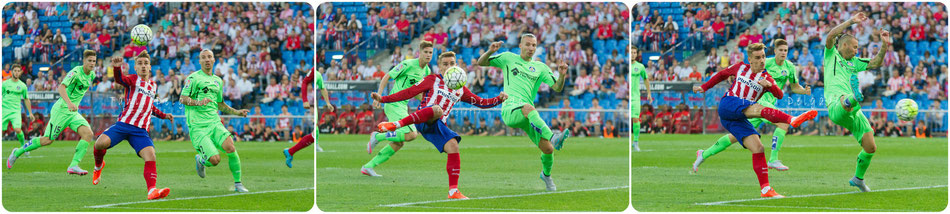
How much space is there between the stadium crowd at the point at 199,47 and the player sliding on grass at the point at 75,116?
6.52 metres

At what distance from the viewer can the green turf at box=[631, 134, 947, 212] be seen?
7.78 meters

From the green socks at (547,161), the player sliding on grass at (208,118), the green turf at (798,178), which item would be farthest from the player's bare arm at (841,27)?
the player sliding on grass at (208,118)

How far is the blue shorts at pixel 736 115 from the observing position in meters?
8.03

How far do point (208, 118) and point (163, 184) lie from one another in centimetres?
118

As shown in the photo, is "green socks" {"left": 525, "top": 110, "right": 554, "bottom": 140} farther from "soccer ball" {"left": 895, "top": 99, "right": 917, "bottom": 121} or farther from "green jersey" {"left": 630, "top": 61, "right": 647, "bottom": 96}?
"soccer ball" {"left": 895, "top": 99, "right": 917, "bottom": 121}

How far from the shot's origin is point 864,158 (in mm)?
8539

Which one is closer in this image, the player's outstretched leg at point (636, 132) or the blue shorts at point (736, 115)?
the blue shorts at point (736, 115)

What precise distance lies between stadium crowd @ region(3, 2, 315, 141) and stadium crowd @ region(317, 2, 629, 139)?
1699 millimetres

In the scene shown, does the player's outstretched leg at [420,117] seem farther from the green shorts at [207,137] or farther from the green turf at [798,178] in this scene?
the green shorts at [207,137]

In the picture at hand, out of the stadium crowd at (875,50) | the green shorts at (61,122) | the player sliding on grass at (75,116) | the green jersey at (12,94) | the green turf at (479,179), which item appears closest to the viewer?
the green turf at (479,179)

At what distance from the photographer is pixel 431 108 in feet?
25.0

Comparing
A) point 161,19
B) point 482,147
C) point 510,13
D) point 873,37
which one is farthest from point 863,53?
point 161,19

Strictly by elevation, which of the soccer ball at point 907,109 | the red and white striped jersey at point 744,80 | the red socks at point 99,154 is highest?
the red and white striped jersey at point 744,80

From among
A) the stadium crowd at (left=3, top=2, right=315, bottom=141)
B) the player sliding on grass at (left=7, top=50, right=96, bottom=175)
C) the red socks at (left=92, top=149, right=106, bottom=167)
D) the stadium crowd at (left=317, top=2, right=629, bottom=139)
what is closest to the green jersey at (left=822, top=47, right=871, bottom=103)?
the red socks at (left=92, top=149, right=106, bottom=167)
